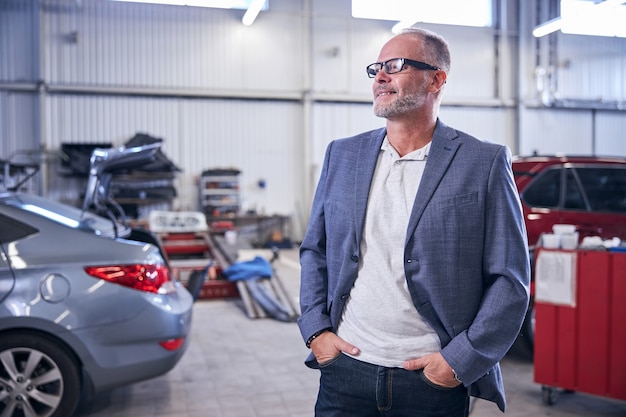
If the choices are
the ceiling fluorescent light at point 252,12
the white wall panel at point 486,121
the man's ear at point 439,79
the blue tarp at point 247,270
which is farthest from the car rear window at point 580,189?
the white wall panel at point 486,121

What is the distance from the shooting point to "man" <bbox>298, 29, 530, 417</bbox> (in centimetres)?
162

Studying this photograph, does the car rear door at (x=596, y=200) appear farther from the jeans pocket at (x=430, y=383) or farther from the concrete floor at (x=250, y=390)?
the jeans pocket at (x=430, y=383)

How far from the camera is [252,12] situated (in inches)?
529

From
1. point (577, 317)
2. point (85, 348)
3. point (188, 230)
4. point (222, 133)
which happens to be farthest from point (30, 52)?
point (577, 317)

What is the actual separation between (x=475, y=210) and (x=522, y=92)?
50.7ft

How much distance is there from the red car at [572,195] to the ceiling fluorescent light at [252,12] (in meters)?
8.72

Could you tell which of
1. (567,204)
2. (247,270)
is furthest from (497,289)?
(247,270)

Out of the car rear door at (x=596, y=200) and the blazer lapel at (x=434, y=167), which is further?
the car rear door at (x=596, y=200)

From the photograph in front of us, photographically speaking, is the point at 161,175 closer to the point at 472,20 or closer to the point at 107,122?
the point at 107,122

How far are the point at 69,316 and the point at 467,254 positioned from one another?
8.22ft

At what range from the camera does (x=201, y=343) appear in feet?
19.1

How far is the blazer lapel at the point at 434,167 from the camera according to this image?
1.65 m

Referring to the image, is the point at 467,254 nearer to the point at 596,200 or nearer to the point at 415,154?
the point at 415,154

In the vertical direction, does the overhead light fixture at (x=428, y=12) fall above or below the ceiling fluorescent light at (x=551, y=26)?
above
